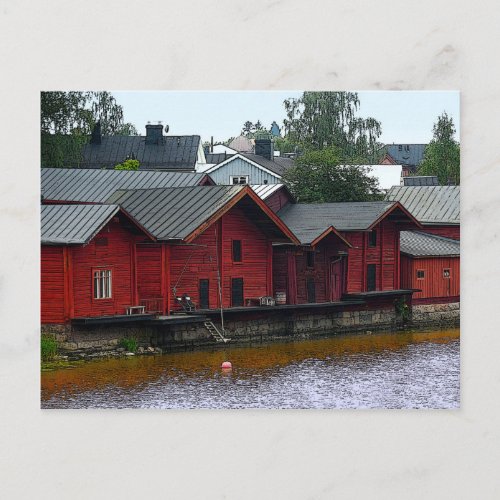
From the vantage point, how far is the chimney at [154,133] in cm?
995

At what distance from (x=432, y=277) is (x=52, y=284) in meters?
3.17

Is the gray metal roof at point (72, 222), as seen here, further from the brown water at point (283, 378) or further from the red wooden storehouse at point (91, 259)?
the brown water at point (283, 378)

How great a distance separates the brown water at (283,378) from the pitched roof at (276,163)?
1.48m

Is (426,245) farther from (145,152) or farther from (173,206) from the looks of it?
(145,152)

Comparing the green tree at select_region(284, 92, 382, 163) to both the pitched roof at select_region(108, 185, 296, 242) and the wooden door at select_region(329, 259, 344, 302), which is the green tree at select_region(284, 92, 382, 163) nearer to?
the pitched roof at select_region(108, 185, 296, 242)

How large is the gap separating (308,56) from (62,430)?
3223mm

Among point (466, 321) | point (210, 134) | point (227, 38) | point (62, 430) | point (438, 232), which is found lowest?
point (62, 430)

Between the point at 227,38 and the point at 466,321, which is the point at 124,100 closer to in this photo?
the point at 227,38

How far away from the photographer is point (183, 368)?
34.6ft

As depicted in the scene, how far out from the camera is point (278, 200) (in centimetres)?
1109

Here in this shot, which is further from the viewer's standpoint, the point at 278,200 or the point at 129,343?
the point at 129,343

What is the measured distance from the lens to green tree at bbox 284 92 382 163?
9.66 meters

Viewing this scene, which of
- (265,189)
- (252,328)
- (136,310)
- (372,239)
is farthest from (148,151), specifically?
(372,239)

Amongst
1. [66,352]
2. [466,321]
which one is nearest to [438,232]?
[466,321]
